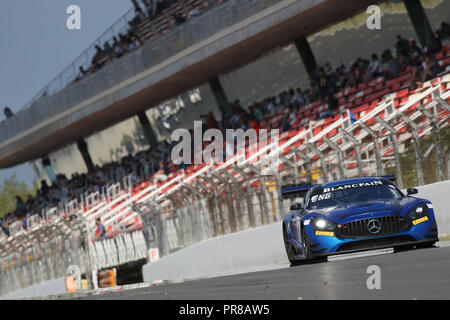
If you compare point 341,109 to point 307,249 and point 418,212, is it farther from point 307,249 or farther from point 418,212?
point 418,212

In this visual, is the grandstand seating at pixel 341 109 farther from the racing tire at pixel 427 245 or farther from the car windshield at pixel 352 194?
the racing tire at pixel 427 245

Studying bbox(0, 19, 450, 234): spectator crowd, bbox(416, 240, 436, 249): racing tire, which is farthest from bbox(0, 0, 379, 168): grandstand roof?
bbox(416, 240, 436, 249): racing tire

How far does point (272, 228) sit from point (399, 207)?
4.79m

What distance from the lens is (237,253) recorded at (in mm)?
17500

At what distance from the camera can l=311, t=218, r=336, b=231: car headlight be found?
38.2ft

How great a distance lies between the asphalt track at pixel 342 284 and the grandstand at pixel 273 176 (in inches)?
156

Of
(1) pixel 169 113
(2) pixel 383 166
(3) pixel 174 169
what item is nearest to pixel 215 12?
(3) pixel 174 169

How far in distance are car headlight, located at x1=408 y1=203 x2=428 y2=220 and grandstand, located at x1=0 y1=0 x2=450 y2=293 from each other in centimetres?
226

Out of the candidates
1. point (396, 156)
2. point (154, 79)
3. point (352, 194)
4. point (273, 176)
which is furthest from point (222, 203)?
point (154, 79)

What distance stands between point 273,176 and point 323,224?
466 cm

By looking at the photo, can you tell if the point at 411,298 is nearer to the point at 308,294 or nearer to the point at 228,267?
the point at 308,294

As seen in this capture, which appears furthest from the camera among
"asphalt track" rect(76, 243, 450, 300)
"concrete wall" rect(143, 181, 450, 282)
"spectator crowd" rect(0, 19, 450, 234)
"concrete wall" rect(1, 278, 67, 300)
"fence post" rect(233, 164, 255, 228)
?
"spectator crowd" rect(0, 19, 450, 234)

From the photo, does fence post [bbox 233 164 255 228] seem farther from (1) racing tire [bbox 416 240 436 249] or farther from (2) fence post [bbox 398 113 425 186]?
(1) racing tire [bbox 416 240 436 249]
